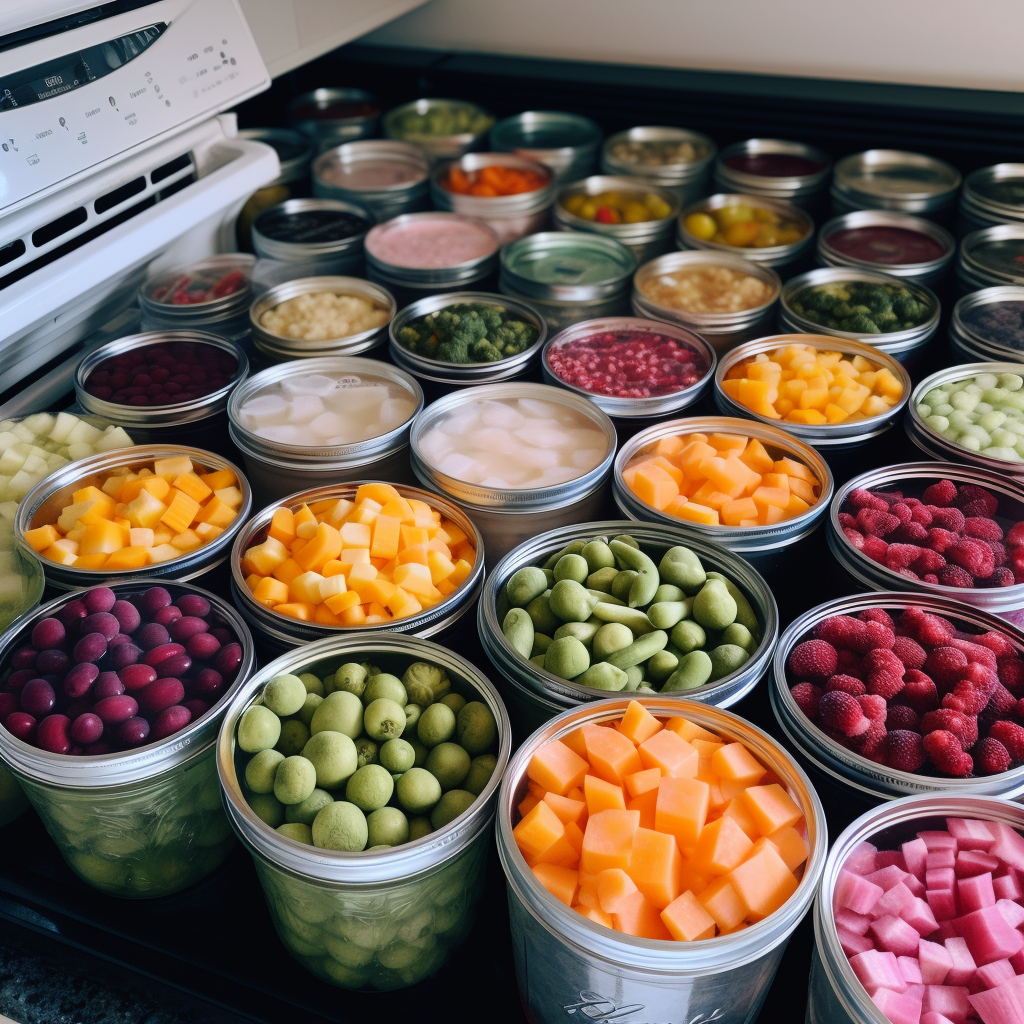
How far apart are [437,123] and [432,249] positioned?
2.78 ft

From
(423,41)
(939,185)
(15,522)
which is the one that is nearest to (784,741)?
(15,522)

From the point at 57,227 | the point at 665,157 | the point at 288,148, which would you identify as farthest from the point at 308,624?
the point at 665,157

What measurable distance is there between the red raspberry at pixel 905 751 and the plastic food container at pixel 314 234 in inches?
70.4

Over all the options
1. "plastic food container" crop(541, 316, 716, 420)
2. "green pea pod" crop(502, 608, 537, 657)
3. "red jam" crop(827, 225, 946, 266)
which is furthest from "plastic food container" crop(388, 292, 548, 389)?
"red jam" crop(827, 225, 946, 266)

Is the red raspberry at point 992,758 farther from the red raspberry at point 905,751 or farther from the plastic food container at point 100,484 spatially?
the plastic food container at point 100,484

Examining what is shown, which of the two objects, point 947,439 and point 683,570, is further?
point 947,439

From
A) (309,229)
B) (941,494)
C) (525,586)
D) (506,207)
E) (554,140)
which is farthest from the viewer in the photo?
(554,140)

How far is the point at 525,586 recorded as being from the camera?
4.68 ft

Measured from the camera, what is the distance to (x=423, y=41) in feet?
10.8

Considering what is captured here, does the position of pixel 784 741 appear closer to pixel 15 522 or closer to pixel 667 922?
pixel 667 922

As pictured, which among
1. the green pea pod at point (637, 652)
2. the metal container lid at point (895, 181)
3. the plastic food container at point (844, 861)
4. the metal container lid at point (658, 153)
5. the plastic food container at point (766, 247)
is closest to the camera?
the plastic food container at point (844, 861)

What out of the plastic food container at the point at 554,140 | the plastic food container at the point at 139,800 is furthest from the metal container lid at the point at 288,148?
the plastic food container at the point at 139,800

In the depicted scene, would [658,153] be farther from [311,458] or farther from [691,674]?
[691,674]

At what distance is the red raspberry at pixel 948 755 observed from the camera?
46.4 inches
